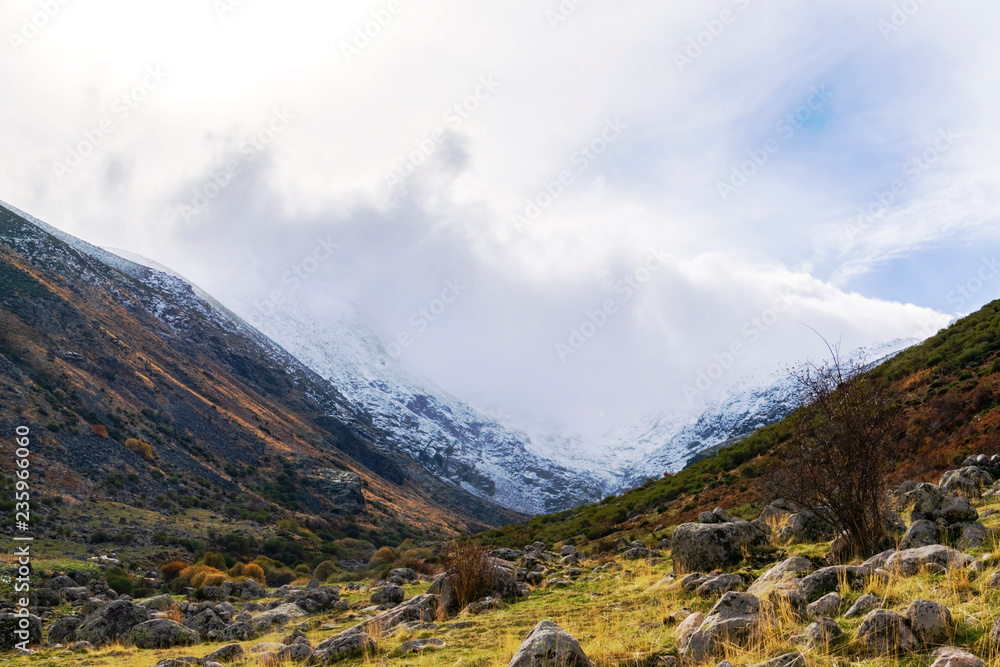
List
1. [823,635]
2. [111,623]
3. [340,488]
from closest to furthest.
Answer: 1. [823,635]
2. [111,623]
3. [340,488]

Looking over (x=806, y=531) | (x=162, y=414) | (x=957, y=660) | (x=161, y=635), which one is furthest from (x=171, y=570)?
(x=162, y=414)

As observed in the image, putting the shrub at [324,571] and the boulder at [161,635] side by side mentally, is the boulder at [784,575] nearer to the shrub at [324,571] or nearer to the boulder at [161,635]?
the boulder at [161,635]

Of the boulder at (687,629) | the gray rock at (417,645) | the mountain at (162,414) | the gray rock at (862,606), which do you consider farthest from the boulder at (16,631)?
the mountain at (162,414)

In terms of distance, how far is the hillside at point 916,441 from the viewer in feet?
72.0

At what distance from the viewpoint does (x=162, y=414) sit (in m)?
74.8

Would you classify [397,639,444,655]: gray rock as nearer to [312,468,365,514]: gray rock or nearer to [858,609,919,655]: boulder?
[858,609,919,655]: boulder

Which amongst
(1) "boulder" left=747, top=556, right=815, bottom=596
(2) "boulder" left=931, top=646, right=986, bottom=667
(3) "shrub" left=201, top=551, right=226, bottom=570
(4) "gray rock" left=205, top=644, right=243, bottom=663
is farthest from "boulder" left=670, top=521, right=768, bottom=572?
(3) "shrub" left=201, top=551, right=226, bottom=570

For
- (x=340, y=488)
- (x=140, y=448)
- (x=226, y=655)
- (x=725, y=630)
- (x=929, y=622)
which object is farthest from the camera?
(x=340, y=488)

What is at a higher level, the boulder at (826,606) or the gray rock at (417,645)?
the boulder at (826,606)

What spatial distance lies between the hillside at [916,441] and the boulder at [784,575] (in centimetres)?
649

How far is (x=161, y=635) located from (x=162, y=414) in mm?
72038

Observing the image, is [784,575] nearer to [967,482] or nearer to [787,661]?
[787,661]

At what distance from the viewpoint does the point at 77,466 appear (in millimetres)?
50281

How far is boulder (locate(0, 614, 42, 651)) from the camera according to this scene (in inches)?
536
